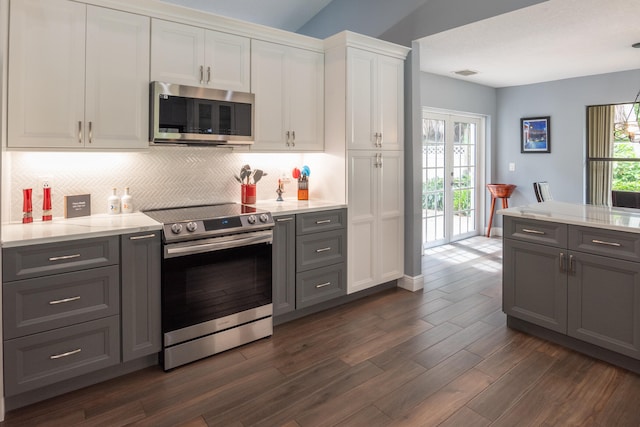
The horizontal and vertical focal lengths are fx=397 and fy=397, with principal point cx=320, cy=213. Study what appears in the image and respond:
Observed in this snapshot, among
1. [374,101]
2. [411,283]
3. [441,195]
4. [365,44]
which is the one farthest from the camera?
[441,195]

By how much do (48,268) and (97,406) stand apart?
784mm

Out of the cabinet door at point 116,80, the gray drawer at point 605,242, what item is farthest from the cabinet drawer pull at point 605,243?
the cabinet door at point 116,80

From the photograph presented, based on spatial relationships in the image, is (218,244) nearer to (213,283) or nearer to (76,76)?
(213,283)

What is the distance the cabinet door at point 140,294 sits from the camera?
2344mm

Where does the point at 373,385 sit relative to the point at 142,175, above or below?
below

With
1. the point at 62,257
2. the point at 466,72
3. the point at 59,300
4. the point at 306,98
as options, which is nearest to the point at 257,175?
the point at 306,98

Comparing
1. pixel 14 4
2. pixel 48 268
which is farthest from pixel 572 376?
pixel 14 4

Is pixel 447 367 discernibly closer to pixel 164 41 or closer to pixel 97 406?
pixel 97 406

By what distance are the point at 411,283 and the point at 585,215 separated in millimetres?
1669

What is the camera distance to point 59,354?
2170mm

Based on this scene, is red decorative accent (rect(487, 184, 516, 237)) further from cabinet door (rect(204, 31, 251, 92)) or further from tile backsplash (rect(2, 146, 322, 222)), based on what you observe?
cabinet door (rect(204, 31, 251, 92))

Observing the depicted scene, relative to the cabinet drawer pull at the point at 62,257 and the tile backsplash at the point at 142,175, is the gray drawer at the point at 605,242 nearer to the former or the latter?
the tile backsplash at the point at 142,175

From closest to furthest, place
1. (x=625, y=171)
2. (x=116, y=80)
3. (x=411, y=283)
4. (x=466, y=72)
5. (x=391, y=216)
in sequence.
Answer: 1. (x=116, y=80)
2. (x=391, y=216)
3. (x=411, y=283)
4. (x=466, y=72)
5. (x=625, y=171)

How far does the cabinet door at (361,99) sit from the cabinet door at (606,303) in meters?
1.87
